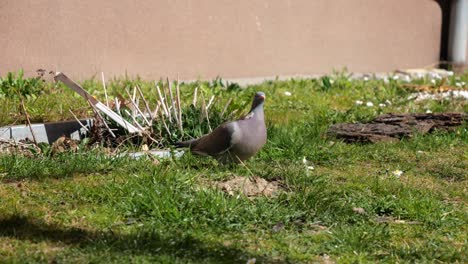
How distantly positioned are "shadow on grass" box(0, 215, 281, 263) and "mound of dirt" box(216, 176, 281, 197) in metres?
0.77

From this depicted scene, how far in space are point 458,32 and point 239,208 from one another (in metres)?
8.82

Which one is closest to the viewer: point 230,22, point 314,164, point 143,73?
point 314,164

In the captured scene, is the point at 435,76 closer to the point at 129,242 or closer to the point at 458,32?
the point at 458,32

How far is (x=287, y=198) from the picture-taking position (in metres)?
4.79

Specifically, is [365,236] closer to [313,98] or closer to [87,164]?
[87,164]

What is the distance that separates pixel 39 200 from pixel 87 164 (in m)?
0.69

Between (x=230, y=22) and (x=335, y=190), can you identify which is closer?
(x=335, y=190)

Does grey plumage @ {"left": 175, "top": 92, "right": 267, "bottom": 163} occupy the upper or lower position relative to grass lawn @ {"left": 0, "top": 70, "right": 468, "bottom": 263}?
upper

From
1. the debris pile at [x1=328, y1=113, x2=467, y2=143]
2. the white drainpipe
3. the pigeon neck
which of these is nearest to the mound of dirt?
the pigeon neck

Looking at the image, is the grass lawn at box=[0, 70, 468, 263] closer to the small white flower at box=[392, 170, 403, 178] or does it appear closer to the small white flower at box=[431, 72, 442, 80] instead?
the small white flower at box=[392, 170, 403, 178]

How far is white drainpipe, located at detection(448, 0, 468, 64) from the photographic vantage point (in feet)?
40.3

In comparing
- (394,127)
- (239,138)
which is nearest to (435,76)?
(394,127)

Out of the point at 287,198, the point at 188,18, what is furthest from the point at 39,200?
the point at 188,18

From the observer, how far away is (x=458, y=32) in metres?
12.4
